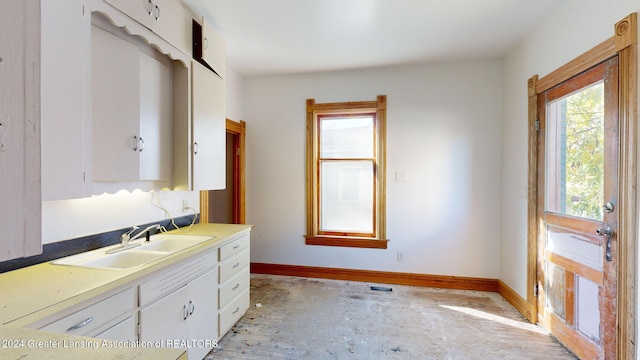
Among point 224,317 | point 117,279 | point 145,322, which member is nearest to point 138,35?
point 117,279

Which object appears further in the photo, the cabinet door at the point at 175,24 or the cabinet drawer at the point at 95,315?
the cabinet door at the point at 175,24

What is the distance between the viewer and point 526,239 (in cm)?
261

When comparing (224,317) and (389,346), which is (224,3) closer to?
(224,317)

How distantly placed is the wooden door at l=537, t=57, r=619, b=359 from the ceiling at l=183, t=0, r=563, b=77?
77 centimetres

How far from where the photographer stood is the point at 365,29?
8.18 ft

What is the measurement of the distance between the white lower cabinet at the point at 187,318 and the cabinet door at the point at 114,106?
32.3 inches

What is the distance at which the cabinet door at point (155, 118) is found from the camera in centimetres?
188

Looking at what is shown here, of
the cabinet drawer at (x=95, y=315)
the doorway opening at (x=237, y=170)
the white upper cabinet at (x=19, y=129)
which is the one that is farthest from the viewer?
the doorway opening at (x=237, y=170)

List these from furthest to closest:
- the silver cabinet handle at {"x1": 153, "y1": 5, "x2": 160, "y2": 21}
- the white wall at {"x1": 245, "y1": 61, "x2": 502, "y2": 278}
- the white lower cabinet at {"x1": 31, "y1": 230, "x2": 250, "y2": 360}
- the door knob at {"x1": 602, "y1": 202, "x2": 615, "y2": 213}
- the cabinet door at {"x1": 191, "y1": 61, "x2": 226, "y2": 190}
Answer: the white wall at {"x1": 245, "y1": 61, "x2": 502, "y2": 278}, the cabinet door at {"x1": 191, "y1": 61, "x2": 226, "y2": 190}, the silver cabinet handle at {"x1": 153, "y1": 5, "x2": 160, "y2": 21}, the door knob at {"x1": 602, "y1": 202, "x2": 615, "y2": 213}, the white lower cabinet at {"x1": 31, "y1": 230, "x2": 250, "y2": 360}

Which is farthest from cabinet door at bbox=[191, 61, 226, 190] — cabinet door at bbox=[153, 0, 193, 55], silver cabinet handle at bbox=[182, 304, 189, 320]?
silver cabinet handle at bbox=[182, 304, 189, 320]

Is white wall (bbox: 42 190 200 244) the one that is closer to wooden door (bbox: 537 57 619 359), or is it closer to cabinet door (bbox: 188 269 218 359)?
cabinet door (bbox: 188 269 218 359)

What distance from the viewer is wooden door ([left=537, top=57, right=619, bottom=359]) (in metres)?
1.72

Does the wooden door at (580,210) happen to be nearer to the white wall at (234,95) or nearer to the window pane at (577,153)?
the window pane at (577,153)

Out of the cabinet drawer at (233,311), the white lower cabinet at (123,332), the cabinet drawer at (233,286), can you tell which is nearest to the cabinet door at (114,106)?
the white lower cabinet at (123,332)
